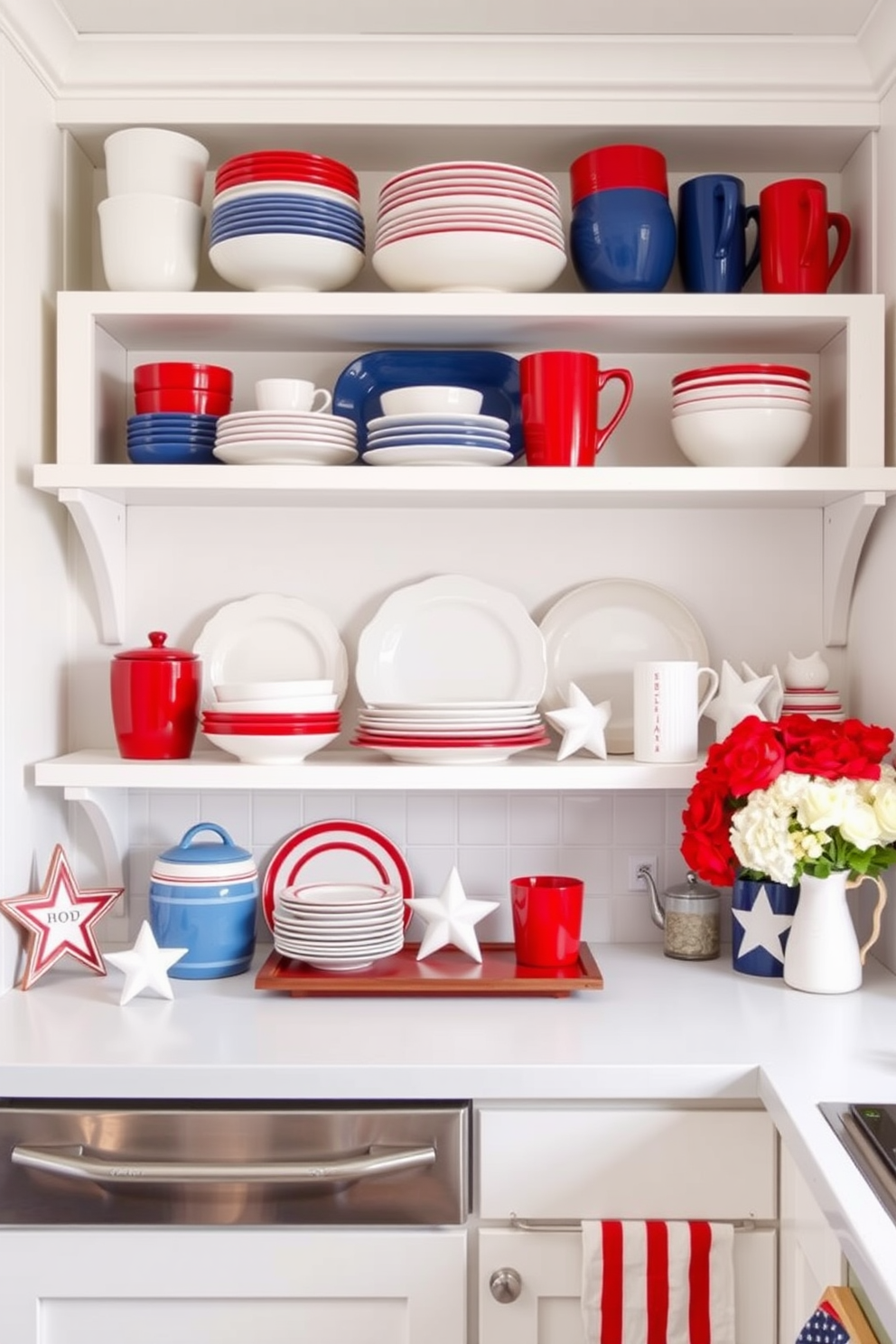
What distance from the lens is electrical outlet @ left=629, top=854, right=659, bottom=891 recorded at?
6.60ft

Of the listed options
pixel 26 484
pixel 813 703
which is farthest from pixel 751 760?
pixel 26 484

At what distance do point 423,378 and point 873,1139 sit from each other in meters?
1.26

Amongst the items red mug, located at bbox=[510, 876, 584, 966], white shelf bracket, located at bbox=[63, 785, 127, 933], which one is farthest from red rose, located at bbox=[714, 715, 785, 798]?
white shelf bracket, located at bbox=[63, 785, 127, 933]

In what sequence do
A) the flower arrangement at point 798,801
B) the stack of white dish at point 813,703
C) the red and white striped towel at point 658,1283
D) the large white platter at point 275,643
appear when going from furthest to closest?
the large white platter at point 275,643
the stack of white dish at point 813,703
the flower arrangement at point 798,801
the red and white striped towel at point 658,1283

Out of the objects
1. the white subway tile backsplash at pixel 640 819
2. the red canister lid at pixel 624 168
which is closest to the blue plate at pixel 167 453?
the red canister lid at pixel 624 168

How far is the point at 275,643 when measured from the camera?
200 cm

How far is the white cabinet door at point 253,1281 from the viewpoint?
142 cm

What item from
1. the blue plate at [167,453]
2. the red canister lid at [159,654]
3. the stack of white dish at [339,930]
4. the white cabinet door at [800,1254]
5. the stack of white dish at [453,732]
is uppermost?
the blue plate at [167,453]

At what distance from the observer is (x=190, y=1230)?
142 centimetres

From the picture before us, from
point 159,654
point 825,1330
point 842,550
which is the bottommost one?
point 825,1330

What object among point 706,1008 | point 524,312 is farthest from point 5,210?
point 706,1008

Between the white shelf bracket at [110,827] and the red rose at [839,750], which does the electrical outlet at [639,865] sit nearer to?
the red rose at [839,750]

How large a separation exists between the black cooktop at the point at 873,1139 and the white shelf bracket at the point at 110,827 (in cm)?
108

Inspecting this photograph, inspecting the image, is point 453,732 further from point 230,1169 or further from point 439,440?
point 230,1169
